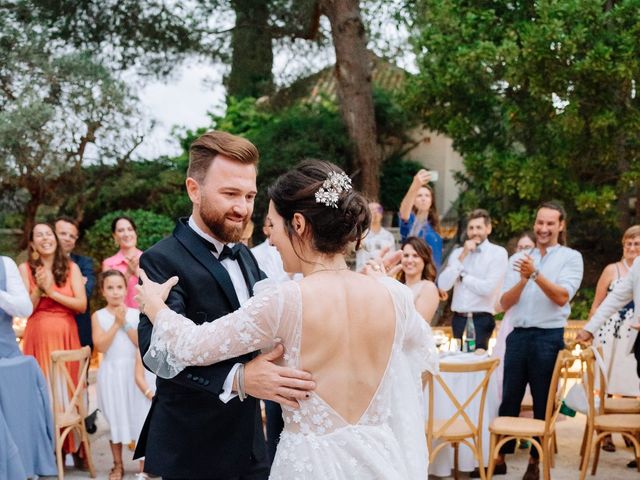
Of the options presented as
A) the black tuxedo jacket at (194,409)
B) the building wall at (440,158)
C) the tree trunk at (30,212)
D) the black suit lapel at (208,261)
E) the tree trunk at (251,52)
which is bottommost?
the black tuxedo jacket at (194,409)

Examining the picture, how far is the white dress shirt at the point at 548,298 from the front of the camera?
5.38 metres

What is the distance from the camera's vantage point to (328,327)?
213 centimetres

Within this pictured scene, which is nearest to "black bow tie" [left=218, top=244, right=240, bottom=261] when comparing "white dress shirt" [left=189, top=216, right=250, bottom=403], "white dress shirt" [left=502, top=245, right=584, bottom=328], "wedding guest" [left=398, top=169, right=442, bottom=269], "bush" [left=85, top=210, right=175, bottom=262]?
"white dress shirt" [left=189, top=216, right=250, bottom=403]

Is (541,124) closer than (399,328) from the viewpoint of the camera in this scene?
No

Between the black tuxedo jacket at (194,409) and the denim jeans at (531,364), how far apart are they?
333 cm

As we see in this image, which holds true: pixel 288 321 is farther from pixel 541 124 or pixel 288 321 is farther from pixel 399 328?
pixel 541 124

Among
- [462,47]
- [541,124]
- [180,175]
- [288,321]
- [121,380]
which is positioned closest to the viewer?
[288,321]

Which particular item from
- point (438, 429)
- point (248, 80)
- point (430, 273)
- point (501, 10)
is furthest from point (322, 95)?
point (438, 429)

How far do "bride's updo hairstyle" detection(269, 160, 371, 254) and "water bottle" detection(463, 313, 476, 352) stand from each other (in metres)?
3.65

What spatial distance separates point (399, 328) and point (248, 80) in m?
12.1

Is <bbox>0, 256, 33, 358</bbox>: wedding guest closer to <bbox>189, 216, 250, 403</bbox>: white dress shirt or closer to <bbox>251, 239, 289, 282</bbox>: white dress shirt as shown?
<bbox>251, 239, 289, 282</bbox>: white dress shirt

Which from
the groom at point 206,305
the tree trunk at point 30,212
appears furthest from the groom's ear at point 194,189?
the tree trunk at point 30,212

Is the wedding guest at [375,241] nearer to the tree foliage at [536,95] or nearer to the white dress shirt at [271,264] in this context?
the white dress shirt at [271,264]

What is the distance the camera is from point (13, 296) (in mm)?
4840
